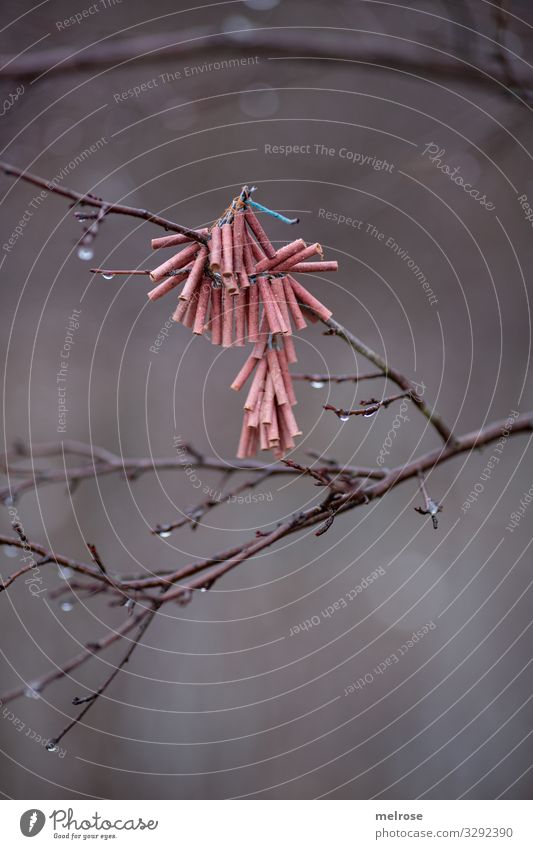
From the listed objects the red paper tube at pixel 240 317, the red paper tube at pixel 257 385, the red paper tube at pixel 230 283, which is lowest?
the red paper tube at pixel 257 385

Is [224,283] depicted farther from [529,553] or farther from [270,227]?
[529,553]

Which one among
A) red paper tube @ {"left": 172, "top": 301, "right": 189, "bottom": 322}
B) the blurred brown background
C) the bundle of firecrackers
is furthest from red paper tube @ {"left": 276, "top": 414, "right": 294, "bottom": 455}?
the blurred brown background

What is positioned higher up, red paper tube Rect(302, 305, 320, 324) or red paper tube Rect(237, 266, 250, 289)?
red paper tube Rect(237, 266, 250, 289)

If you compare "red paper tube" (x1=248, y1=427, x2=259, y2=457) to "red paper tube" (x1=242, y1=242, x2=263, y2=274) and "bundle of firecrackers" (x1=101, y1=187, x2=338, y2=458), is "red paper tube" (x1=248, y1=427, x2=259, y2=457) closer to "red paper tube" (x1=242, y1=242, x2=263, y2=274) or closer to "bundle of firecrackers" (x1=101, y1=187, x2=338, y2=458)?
"bundle of firecrackers" (x1=101, y1=187, x2=338, y2=458)

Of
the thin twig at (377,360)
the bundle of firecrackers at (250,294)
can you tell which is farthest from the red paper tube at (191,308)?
the thin twig at (377,360)

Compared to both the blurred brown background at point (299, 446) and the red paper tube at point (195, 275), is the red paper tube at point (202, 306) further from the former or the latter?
the blurred brown background at point (299, 446)

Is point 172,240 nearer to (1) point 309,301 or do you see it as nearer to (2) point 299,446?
(1) point 309,301

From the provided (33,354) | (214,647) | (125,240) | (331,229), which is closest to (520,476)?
(331,229)
